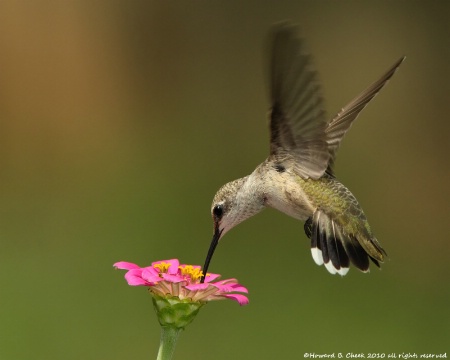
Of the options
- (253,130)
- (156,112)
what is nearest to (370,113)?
(253,130)

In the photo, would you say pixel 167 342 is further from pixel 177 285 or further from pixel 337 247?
pixel 337 247

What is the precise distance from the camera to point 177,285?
0.83 meters

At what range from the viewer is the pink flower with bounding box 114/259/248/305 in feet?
2.60

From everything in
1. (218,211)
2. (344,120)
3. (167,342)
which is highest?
(344,120)

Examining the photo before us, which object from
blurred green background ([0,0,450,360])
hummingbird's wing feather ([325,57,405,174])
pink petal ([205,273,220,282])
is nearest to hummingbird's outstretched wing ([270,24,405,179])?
hummingbird's wing feather ([325,57,405,174])

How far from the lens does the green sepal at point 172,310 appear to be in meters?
0.82

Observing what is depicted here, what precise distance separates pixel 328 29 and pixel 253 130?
0.57 m

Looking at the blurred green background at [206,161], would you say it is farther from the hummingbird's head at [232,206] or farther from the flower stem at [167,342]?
the flower stem at [167,342]

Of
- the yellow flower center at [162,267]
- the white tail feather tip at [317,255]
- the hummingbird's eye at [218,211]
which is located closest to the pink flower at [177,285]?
the yellow flower center at [162,267]

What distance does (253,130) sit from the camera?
10.9 ft

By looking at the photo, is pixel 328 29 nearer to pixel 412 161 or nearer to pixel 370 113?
pixel 370 113

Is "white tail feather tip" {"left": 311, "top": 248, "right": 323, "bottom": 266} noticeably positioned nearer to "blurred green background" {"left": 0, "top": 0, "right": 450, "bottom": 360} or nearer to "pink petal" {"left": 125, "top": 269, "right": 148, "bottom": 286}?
"pink petal" {"left": 125, "top": 269, "right": 148, "bottom": 286}

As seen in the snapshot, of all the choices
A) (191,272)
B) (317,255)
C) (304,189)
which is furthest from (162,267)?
(304,189)

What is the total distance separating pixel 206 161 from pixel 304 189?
2.15 metres
